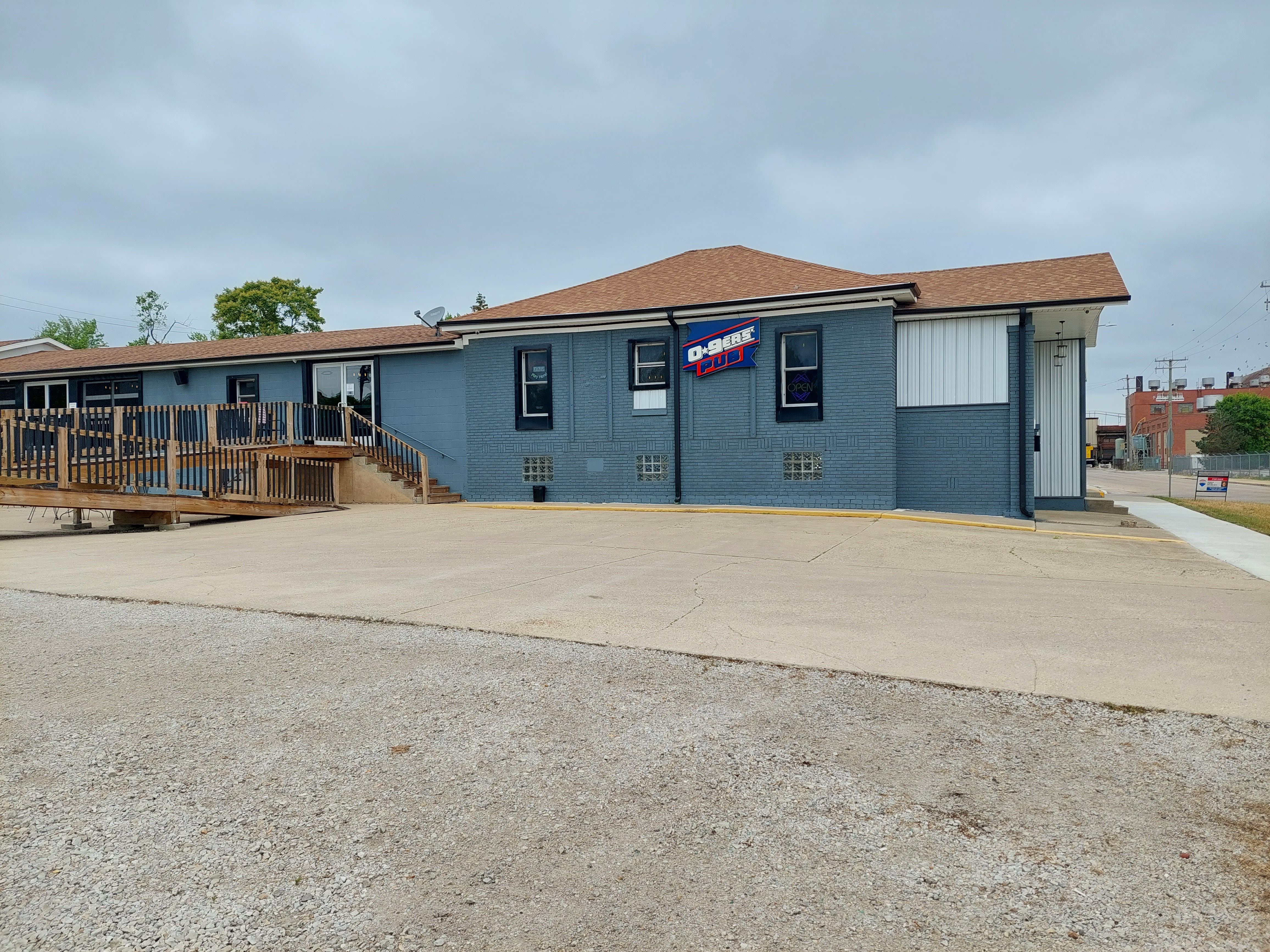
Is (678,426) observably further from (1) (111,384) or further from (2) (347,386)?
(1) (111,384)

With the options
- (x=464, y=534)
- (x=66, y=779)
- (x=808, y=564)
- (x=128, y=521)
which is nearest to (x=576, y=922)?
(x=66, y=779)

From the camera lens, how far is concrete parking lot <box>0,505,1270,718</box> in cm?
559

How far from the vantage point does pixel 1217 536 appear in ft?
48.9

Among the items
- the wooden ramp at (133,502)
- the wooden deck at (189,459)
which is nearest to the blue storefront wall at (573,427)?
the wooden deck at (189,459)

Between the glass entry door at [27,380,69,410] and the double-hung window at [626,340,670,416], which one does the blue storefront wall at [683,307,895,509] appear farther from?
the glass entry door at [27,380,69,410]

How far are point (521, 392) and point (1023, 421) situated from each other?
38.1 feet

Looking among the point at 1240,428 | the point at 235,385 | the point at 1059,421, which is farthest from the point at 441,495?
the point at 1240,428

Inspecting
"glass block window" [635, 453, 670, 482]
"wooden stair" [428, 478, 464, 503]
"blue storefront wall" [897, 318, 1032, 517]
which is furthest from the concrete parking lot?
"wooden stair" [428, 478, 464, 503]

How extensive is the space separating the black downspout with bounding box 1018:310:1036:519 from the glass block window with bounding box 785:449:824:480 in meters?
4.06

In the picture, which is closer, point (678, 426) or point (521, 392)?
point (678, 426)

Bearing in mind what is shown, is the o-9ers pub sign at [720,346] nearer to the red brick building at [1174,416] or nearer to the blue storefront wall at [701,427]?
the blue storefront wall at [701,427]

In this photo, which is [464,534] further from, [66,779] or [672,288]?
[66,779]

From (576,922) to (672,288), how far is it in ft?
62.3

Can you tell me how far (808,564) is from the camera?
405 inches
